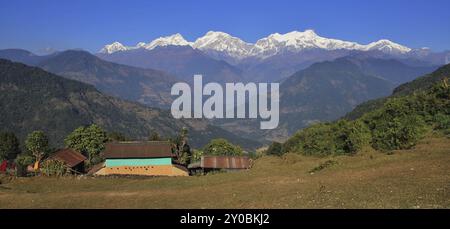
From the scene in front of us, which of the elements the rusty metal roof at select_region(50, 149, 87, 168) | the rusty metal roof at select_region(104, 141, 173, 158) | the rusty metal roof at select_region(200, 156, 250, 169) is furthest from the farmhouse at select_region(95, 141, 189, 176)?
the rusty metal roof at select_region(50, 149, 87, 168)

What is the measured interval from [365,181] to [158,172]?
150 feet

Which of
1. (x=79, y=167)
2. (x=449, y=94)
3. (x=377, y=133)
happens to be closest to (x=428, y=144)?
(x=377, y=133)

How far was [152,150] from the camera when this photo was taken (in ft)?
222

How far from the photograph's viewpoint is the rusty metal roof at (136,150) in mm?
65875

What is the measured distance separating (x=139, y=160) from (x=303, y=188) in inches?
1763

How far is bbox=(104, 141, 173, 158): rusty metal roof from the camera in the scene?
2594 inches

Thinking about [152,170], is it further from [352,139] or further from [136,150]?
[352,139]

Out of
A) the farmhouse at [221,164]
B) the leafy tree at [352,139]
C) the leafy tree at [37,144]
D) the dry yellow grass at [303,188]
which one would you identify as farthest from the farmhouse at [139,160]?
the leafy tree at [37,144]

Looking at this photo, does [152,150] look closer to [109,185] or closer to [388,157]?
[109,185]

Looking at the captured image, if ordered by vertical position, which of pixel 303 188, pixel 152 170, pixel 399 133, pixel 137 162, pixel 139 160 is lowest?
pixel 152 170

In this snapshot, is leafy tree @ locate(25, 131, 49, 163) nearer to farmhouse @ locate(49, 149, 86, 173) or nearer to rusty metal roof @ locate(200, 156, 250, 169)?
farmhouse @ locate(49, 149, 86, 173)

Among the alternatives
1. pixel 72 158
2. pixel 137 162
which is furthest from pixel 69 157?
pixel 137 162

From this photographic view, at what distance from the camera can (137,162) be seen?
6644 cm
